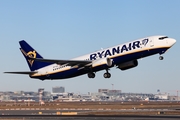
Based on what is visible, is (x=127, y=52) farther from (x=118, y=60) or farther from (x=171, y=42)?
(x=171, y=42)

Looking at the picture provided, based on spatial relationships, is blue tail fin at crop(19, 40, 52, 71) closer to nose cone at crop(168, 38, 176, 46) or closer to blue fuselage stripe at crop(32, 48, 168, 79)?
blue fuselage stripe at crop(32, 48, 168, 79)

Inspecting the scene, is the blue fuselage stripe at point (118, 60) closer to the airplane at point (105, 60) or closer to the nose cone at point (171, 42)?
the airplane at point (105, 60)

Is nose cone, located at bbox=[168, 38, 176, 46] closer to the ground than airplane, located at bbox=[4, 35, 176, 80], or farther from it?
farther from it

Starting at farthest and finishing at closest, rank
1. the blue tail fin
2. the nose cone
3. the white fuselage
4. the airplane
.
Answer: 1. the blue tail fin
2. the airplane
3. the white fuselage
4. the nose cone

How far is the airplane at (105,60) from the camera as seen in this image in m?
66.7

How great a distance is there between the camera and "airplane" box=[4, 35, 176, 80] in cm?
6669

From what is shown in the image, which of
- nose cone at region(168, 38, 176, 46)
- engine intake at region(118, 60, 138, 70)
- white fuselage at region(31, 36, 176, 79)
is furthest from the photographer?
engine intake at region(118, 60, 138, 70)

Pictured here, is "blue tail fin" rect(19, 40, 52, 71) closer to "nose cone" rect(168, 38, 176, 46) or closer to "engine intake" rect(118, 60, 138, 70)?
"engine intake" rect(118, 60, 138, 70)

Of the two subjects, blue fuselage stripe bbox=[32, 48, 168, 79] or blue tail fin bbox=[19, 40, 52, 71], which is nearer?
blue fuselage stripe bbox=[32, 48, 168, 79]

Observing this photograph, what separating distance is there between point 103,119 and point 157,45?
16.5m

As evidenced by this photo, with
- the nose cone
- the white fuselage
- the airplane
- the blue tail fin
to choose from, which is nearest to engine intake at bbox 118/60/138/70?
the airplane

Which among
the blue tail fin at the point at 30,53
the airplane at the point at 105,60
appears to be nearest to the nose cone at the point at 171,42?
the airplane at the point at 105,60

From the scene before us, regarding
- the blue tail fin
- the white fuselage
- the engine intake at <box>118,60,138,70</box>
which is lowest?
the engine intake at <box>118,60,138,70</box>

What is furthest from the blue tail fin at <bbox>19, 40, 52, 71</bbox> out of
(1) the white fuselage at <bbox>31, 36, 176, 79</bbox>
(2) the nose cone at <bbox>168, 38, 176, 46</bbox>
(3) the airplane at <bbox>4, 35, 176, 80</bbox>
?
(2) the nose cone at <bbox>168, 38, 176, 46</bbox>
